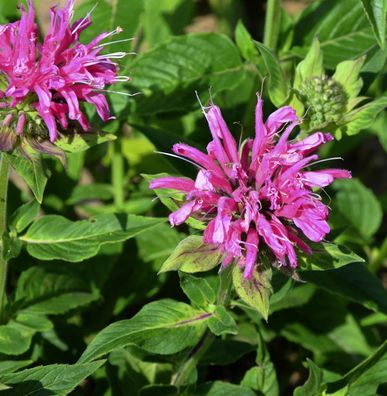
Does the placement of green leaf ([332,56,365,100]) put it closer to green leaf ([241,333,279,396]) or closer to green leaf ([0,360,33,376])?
green leaf ([241,333,279,396])

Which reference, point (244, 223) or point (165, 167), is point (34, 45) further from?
point (165, 167)

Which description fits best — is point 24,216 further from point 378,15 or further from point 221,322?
point 378,15

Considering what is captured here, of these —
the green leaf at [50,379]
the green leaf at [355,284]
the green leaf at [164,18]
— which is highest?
the green leaf at [164,18]

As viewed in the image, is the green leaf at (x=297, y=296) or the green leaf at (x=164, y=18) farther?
the green leaf at (x=164, y=18)

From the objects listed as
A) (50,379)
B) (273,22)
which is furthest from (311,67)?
(50,379)

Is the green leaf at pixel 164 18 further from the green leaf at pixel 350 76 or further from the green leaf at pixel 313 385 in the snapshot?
the green leaf at pixel 313 385

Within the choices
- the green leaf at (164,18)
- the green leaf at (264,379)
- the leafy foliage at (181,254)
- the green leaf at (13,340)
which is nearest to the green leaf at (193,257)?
the leafy foliage at (181,254)

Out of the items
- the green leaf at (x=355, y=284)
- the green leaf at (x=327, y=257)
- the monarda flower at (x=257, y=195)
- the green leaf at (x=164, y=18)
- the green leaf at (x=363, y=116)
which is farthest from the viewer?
the green leaf at (x=164, y=18)
